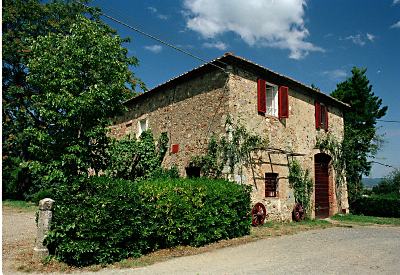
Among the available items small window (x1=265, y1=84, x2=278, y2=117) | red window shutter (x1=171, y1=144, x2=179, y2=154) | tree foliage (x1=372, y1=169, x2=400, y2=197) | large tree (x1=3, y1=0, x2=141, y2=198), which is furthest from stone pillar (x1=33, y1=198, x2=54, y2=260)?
tree foliage (x1=372, y1=169, x2=400, y2=197)

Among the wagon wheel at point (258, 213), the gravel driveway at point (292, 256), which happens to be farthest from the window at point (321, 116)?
the gravel driveway at point (292, 256)

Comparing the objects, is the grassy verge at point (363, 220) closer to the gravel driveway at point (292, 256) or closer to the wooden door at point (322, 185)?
the wooden door at point (322, 185)

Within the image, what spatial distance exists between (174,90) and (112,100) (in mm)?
5177

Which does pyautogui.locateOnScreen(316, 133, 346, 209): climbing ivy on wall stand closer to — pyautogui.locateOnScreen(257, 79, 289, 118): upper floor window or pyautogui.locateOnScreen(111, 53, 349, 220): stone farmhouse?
pyautogui.locateOnScreen(111, 53, 349, 220): stone farmhouse

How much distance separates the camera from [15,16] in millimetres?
19641

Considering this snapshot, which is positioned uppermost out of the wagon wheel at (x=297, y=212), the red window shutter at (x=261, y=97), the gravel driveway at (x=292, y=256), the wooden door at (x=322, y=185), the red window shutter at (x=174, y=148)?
the red window shutter at (x=261, y=97)

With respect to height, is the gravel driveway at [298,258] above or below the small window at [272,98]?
below

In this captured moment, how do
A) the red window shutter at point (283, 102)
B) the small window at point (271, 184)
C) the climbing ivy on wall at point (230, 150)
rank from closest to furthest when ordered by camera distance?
the climbing ivy on wall at point (230, 150) → the small window at point (271, 184) → the red window shutter at point (283, 102)

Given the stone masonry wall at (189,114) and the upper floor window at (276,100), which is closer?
the stone masonry wall at (189,114)

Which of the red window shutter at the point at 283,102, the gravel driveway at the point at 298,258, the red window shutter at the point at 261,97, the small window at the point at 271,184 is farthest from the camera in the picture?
the red window shutter at the point at 283,102

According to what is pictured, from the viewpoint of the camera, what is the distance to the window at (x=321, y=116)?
1474cm

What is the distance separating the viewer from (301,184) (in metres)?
13.2

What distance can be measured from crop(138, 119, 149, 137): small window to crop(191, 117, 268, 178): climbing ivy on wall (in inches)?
182

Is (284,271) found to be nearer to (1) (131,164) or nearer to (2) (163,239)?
(2) (163,239)
